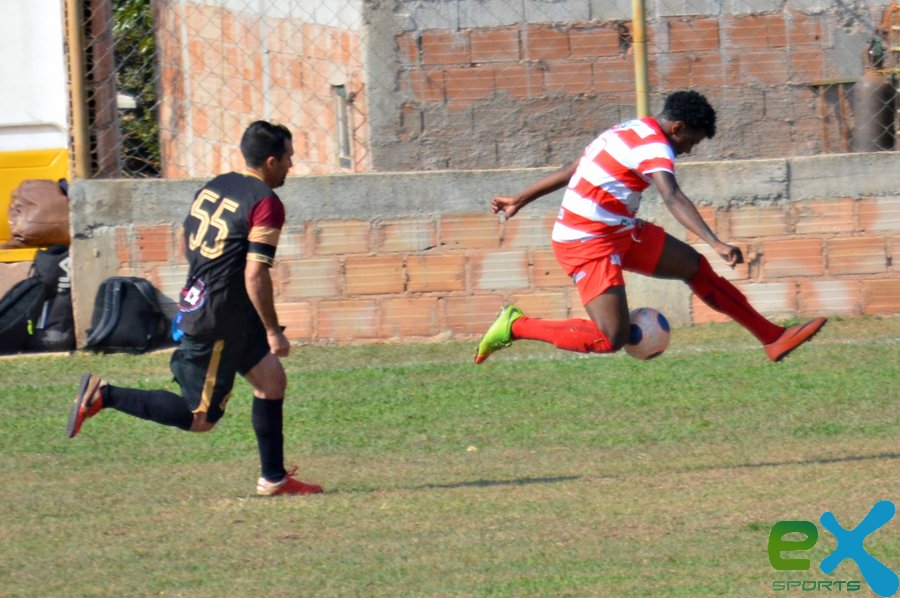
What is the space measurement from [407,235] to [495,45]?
151 centimetres

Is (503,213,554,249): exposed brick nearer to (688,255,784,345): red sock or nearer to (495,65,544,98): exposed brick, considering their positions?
(495,65,544,98): exposed brick

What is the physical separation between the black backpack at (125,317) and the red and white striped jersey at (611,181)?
11.8ft

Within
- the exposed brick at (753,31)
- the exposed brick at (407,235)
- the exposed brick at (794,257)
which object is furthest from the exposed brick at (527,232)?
the exposed brick at (753,31)

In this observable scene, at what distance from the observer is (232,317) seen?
20.0ft

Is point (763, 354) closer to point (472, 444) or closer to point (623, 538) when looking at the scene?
point (472, 444)

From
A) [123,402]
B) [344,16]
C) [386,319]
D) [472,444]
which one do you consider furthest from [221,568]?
[344,16]

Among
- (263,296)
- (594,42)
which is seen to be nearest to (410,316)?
(594,42)

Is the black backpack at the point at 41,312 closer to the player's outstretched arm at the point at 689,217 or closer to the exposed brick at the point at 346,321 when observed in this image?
the exposed brick at the point at 346,321

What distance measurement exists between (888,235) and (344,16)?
4.03m

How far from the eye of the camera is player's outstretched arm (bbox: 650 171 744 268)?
20.7 ft

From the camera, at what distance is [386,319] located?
963 centimetres

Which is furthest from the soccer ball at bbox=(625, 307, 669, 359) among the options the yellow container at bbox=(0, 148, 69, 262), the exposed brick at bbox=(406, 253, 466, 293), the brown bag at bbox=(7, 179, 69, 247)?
the yellow container at bbox=(0, 148, 69, 262)

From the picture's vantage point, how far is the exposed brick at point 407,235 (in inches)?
376

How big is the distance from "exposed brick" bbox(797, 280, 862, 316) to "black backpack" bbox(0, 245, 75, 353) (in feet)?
16.3
